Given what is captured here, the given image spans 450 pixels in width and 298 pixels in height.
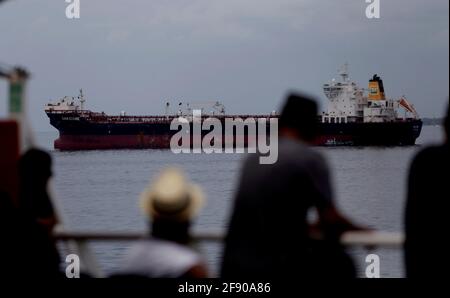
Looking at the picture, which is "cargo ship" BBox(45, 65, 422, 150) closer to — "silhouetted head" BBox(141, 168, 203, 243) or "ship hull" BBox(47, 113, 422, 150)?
"ship hull" BBox(47, 113, 422, 150)

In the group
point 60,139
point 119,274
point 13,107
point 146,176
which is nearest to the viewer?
point 119,274

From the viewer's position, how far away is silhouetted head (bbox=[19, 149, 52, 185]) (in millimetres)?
2992

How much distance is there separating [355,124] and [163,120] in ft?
39.4

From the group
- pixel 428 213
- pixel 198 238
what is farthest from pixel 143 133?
pixel 428 213

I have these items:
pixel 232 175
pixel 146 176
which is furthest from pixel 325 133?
pixel 146 176

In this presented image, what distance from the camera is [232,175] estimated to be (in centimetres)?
4584

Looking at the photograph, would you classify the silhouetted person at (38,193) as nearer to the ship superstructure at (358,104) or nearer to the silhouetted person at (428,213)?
the silhouetted person at (428,213)

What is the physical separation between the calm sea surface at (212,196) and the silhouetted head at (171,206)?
276 cm

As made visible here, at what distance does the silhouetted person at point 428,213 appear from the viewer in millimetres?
2357

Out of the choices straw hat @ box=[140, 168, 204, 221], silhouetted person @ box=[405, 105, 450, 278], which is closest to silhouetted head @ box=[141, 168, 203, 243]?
straw hat @ box=[140, 168, 204, 221]

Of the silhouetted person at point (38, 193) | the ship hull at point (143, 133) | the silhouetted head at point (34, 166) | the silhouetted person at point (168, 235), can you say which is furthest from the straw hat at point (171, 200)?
the ship hull at point (143, 133)

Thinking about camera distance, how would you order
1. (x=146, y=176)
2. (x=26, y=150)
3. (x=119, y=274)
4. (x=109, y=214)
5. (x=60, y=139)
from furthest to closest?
(x=60, y=139)
(x=146, y=176)
(x=109, y=214)
(x=26, y=150)
(x=119, y=274)
